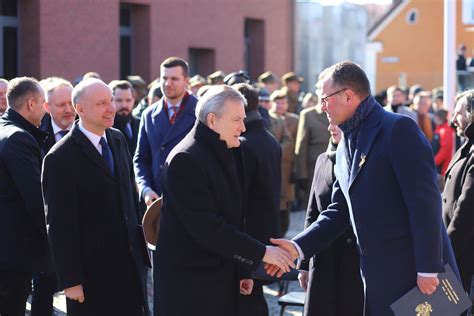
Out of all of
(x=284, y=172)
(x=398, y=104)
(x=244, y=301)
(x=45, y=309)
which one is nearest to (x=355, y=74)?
(x=244, y=301)

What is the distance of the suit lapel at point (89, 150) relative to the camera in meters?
6.00

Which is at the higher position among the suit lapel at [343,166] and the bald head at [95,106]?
the bald head at [95,106]

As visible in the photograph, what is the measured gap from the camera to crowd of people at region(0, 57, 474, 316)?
5223 mm

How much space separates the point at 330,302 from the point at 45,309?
233 cm

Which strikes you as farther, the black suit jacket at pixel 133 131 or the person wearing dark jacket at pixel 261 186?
the black suit jacket at pixel 133 131

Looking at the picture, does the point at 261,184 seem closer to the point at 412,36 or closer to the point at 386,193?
the point at 386,193

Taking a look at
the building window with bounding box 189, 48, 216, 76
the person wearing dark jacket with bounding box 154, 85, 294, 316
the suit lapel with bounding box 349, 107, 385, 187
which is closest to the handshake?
the person wearing dark jacket with bounding box 154, 85, 294, 316

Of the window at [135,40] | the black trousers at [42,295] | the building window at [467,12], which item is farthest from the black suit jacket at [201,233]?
the building window at [467,12]

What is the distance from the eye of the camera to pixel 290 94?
1673 cm

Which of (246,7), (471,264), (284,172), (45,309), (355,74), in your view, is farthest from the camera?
(246,7)

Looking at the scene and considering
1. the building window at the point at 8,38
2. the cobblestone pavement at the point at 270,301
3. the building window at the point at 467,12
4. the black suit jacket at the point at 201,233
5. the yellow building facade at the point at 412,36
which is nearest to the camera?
the black suit jacket at the point at 201,233

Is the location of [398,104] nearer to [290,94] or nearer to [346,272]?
[290,94]

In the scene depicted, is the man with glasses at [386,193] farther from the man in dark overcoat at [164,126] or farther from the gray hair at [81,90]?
the man in dark overcoat at [164,126]

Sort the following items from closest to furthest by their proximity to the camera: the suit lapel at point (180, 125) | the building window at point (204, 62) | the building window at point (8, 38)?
the suit lapel at point (180, 125)
the building window at point (8, 38)
the building window at point (204, 62)
